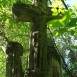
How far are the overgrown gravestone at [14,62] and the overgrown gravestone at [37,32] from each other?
0.94 ft

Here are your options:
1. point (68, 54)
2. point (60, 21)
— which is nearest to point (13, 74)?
point (60, 21)

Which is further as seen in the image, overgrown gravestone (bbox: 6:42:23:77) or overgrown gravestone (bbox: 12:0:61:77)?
overgrown gravestone (bbox: 6:42:23:77)

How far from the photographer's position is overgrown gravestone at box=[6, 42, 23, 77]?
9.98ft

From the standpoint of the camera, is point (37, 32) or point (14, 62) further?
point (14, 62)

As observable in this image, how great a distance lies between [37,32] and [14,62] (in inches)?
20.1

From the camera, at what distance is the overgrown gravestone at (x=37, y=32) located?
109 inches

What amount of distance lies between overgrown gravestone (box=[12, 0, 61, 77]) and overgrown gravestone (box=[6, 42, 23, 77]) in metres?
0.29

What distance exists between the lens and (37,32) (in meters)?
2.91

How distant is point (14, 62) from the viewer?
3.20 metres

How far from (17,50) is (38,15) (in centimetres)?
52

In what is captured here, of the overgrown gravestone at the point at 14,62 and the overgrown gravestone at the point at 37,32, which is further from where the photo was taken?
the overgrown gravestone at the point at 14,62

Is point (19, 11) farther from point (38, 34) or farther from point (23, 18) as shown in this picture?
point (38, 34)

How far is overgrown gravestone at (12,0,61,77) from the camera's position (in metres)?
2.77

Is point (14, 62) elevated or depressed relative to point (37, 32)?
depressed
